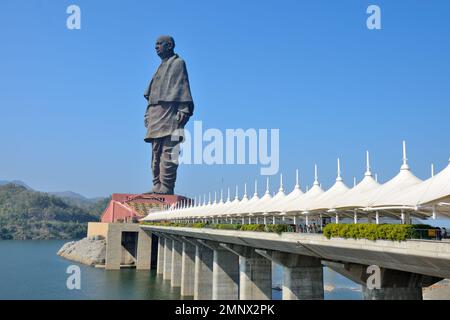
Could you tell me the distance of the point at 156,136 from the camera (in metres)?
142

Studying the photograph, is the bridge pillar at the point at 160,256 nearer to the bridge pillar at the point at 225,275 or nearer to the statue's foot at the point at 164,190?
the bridge pillar at the point at 225,275

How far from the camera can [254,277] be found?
42.9 meters

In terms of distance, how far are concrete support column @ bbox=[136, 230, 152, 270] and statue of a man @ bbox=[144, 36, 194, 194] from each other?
5092cm

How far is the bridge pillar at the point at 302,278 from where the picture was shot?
1347 inches

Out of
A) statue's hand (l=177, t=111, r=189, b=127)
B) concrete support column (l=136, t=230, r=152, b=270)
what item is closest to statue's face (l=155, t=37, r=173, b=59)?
statue's hand (l=177, t=111, r=189, b=127)

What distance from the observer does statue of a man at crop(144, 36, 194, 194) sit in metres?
142

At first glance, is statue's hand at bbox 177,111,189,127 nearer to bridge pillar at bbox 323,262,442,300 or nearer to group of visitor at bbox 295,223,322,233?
group of visitor at bbox 295,223,322,233

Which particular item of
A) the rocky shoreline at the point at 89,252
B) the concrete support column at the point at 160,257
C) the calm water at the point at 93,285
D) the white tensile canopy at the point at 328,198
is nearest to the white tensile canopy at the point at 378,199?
the white tensile canopy at the point at 328,198

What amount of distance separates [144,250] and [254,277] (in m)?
49.0

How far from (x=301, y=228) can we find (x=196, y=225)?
22.9 metres

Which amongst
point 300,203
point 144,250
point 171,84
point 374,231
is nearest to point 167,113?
point 171,84
